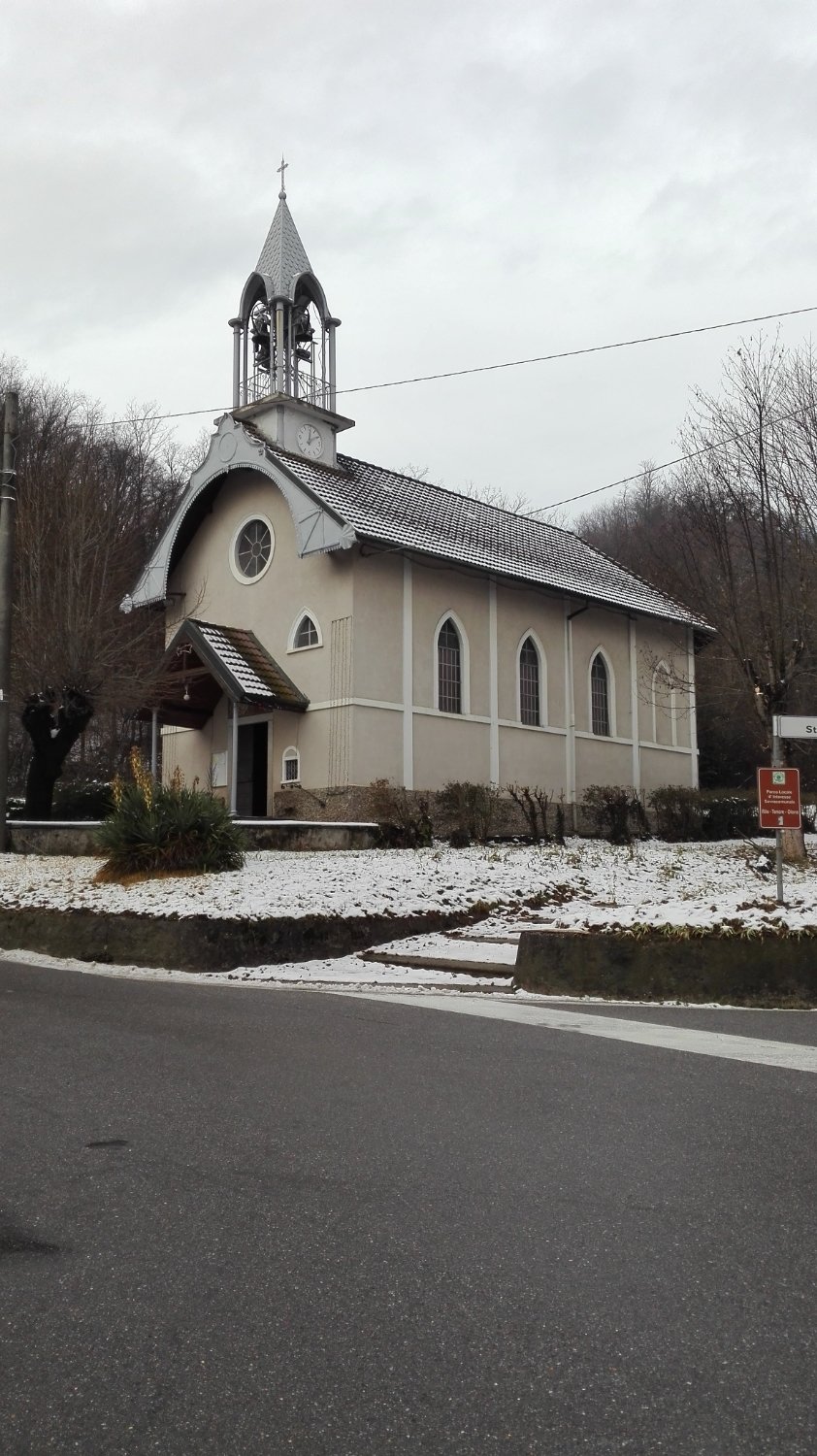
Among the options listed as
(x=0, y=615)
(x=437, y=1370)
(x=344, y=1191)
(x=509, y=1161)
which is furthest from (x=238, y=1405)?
(x=0, y=615)

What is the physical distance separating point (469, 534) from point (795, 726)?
16.6 metres

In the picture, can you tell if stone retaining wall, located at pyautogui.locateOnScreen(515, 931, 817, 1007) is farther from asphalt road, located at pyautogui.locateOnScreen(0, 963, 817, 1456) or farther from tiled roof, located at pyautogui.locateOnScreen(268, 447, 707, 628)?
tiled roof, located at pyautogui.locateOnScreen(268, 447, 707, 628)

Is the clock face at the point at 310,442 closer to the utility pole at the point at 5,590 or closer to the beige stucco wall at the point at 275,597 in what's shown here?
the beige stucco wall at the point at 275,597

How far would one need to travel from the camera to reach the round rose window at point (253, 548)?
90.4 ft

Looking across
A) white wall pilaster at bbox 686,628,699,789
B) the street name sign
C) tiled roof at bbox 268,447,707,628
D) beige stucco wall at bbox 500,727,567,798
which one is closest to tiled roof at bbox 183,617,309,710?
tiled roof at bbox 268,447,707,628

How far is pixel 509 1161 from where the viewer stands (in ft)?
16.7

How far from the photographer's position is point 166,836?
1639 centimetres

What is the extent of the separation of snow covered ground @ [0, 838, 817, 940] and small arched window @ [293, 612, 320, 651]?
731 centimetres

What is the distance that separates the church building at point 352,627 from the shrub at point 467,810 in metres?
1.53

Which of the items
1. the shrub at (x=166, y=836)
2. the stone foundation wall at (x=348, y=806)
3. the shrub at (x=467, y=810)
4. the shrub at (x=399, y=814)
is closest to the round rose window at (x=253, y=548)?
the stone foundation wall at (x=348, y=806)

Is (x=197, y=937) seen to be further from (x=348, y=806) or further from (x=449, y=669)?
(x=449, y=669)

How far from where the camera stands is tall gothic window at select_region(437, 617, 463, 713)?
26844 millimetres

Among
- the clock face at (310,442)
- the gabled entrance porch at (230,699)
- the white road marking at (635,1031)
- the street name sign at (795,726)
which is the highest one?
the clock face at (310,442)

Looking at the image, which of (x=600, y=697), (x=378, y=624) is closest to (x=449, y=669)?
(x=378, y=624)
